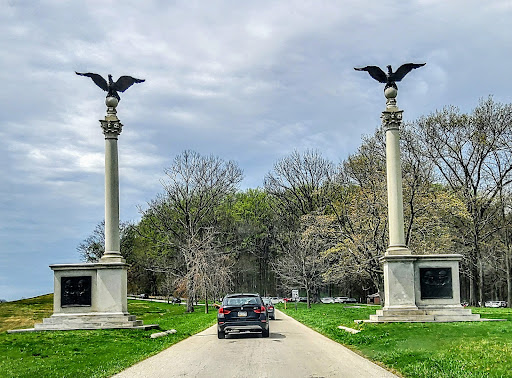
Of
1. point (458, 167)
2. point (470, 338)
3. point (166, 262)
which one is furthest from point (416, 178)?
point (166, 262)

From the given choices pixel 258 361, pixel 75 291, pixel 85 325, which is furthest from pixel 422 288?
pixel 75 291

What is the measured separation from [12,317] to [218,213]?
2791 cm

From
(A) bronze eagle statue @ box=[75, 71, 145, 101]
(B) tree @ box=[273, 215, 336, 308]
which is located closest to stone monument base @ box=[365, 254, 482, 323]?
(A) bronze eagle statue @ box=[75, 71, 145, 101]

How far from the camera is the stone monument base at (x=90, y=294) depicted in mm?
22828

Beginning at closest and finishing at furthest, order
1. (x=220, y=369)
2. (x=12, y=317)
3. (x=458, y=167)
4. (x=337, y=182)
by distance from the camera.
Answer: (x=220, y=369), (x=12, y=317), (x=458, y=167), (x=337, y=182)

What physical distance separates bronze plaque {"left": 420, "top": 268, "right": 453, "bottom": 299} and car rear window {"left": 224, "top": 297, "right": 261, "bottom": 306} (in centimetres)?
661

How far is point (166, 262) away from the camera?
71312 mm

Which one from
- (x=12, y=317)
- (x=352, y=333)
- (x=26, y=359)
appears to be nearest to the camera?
(x=26, y=359)

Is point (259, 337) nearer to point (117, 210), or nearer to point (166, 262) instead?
point (117, 210)

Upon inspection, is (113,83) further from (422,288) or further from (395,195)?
(422,288)

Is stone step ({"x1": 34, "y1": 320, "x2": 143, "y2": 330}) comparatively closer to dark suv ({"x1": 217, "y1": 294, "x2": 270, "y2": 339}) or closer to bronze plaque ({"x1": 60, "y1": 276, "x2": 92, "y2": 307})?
bronze plaque ({"x1": 60, "y1": 276, "x2": 92, "y2": 307})

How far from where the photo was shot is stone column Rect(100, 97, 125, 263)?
79.6 feet

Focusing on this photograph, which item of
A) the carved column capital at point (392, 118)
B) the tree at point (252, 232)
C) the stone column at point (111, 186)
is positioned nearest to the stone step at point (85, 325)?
the stone column at point (111, 186)

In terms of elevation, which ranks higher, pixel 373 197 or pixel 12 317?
pixel 373 197
